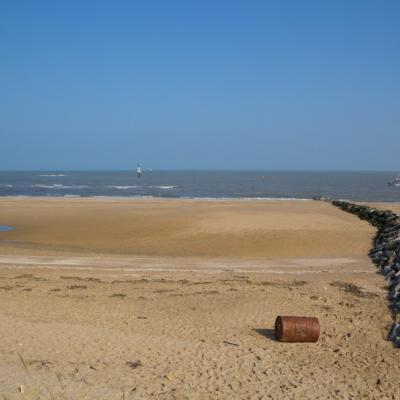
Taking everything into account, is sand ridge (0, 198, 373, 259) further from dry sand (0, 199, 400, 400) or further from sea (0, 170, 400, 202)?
sea (0, 170, 400, 202)

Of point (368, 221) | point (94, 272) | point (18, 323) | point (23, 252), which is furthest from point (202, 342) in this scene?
point (368, 221)

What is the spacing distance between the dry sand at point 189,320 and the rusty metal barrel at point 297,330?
0.66ft

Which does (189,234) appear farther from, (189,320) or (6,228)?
(189,320)

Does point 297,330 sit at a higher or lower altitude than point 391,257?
lower

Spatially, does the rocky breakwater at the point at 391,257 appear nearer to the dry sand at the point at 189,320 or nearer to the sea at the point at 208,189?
the dry sand at the point at 189,320

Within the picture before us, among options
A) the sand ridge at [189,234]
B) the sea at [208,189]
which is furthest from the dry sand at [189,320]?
the sea at [208,189]

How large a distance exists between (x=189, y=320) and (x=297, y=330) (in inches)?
95.3

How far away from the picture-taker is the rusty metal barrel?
902cm

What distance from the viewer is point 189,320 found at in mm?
10297

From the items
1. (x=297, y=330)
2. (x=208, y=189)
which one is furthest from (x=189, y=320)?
(x=208, y=189)

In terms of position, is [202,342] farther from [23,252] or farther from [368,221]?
[368,221]

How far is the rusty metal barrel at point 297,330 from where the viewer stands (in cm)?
902

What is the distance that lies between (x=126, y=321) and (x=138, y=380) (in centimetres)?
286

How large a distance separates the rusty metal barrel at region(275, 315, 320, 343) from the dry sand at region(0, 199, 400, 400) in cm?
20
